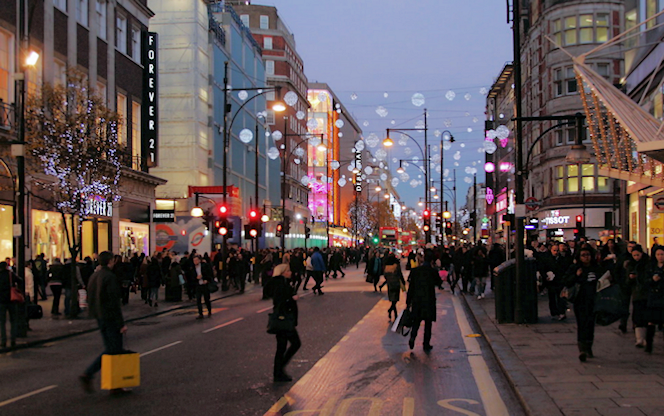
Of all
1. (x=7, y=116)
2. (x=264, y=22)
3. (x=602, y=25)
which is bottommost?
(x=7, y=116)

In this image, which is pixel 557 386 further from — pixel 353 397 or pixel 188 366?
pixel 188 366

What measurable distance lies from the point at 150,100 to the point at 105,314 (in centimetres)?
3199

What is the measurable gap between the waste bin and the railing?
1688cm

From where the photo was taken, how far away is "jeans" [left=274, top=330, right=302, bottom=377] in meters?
10.2

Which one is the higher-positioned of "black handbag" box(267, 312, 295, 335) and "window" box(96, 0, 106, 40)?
"window" box(96, 0, 106, 40)

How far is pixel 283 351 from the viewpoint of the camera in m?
10.2

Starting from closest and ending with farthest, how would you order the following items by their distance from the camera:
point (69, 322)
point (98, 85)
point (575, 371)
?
point (575, 371), point (69, 322), point (98, 85)

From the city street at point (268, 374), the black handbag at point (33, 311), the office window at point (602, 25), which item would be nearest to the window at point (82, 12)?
the black handbag at point (33, 311)

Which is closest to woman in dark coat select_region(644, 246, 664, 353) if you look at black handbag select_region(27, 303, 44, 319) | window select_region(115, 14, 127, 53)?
black handbag select_region(27, 303, 44, 319)

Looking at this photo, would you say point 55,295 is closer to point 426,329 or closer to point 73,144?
point 73,144

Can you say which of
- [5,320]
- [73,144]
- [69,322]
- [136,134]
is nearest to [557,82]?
[136,134]

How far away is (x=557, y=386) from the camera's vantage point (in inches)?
348

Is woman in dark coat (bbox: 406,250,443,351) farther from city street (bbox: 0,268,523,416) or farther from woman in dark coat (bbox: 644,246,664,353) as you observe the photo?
woman in dark coat (bbox: 644,246,664,353)

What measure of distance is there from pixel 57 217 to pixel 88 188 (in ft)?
33.2
